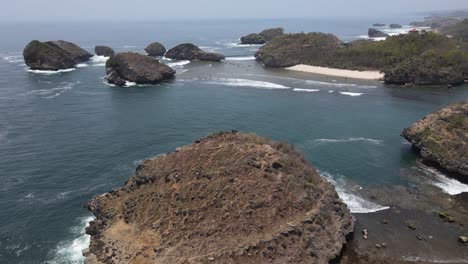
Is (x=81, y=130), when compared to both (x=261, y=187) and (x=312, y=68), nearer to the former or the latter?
(x=261, y=187)

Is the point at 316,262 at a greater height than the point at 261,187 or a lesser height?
lesser

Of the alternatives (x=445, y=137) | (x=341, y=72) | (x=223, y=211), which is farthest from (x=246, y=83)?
(x=223, y=211)

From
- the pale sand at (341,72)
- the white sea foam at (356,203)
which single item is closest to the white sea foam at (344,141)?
the white sea foam at (356,203)

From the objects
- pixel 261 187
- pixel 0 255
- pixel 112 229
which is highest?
pixel 261 187

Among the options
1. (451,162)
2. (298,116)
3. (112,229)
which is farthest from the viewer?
(298,116)

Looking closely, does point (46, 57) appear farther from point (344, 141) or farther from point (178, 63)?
point (344, 141)

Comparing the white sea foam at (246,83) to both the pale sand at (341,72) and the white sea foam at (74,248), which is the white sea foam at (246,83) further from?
the white sea foam at (74,248)

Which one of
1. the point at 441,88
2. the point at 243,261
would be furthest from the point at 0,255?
the point at 441,88
